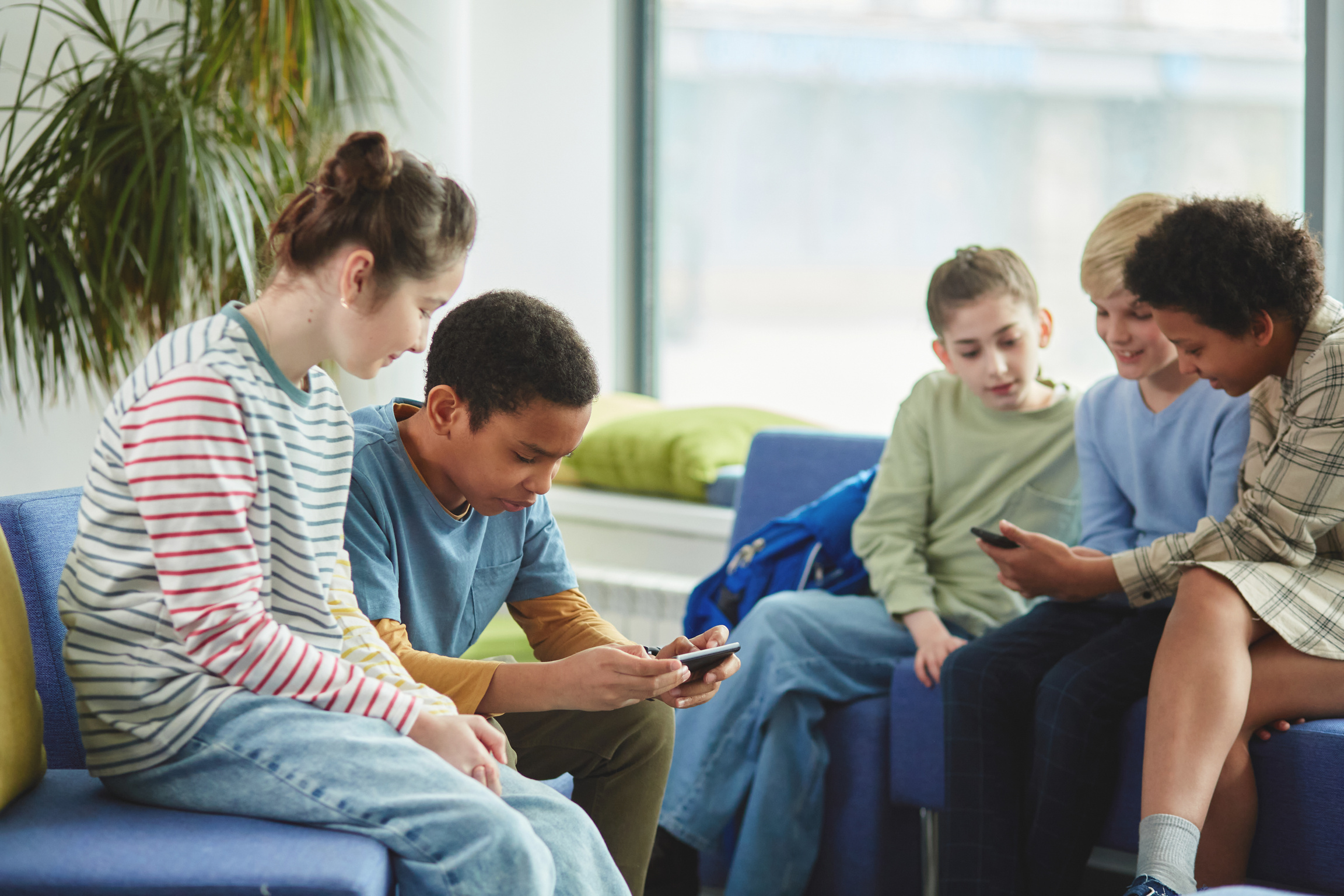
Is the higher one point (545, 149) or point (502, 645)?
point (545, 149)

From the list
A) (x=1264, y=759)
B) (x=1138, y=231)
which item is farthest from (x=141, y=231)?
(x=1264, y=759)

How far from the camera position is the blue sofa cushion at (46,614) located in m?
1.30

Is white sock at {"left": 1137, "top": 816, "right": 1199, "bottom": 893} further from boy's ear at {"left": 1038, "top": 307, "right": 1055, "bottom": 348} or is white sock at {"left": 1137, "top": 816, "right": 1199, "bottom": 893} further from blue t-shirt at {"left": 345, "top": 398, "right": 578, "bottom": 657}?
boy's ear at {"left": 1038, "top": 307, "right": 1055, "bottom": 348}

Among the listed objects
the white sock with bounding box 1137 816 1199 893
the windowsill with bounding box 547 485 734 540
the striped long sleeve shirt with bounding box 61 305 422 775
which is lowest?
the windowsill with bounding box 547 485 734 540

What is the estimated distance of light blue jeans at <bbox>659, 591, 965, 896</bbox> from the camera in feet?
6.23

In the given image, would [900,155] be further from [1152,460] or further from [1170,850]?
[1170,850]

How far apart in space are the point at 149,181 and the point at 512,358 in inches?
48.7

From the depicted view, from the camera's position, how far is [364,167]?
112 centimetres

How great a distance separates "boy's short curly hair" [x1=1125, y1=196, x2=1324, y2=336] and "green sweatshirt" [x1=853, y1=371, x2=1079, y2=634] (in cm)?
48

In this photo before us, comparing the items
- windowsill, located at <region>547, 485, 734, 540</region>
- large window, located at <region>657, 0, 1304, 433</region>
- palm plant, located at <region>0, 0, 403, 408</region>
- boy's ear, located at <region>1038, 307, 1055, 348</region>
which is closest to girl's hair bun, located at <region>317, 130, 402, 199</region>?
palm plant, located at <region>0, 0, 403, 408</region>

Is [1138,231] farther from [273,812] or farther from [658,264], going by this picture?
[658,264]

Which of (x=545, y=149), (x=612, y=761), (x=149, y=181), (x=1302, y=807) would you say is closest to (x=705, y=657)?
(x=612, y=761)

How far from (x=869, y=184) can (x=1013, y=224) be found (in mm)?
435

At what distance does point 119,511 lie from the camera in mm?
1026
